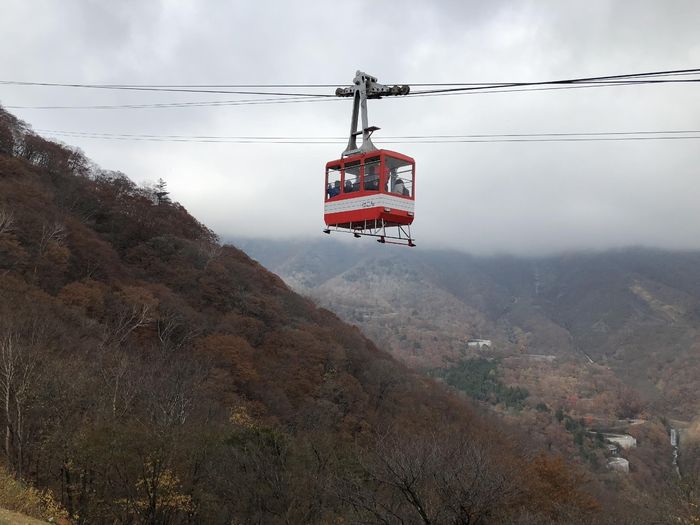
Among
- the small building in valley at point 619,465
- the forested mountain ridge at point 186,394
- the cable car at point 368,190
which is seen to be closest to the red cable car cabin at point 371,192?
the cable car at point 368,190

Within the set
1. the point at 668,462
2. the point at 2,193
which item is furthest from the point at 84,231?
the point at 668,462

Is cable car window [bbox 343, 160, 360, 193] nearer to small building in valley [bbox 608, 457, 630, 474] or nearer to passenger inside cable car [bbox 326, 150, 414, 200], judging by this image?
passenger inside cable car [bbox 326, 150, 414, 200]

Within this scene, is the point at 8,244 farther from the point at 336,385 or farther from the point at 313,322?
the point at 313,322

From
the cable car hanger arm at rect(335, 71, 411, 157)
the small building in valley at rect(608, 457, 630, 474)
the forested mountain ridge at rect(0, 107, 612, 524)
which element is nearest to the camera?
the cable car hanger arm at rect(335, 71, 411, 157)

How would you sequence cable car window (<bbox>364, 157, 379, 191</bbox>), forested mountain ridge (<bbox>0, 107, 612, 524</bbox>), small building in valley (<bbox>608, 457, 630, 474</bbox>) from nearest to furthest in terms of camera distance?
1. cable car window (<bbox>364, 157, 379, 191</bbox>)
2. forested mountain ridge (<bbox>0, 107, 612, 524</bbox>)
3. small building in valley (<bbox>608, 457, 630, 474</bbox>)

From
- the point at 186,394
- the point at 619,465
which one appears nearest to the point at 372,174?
the point at 186,394

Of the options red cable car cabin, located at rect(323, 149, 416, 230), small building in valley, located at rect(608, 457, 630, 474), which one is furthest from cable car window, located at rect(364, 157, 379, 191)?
small building in valley, located at rect(608, 457, 630, 474)

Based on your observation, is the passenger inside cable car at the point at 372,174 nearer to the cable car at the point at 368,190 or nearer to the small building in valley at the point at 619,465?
the cable car at the point at 368,190
